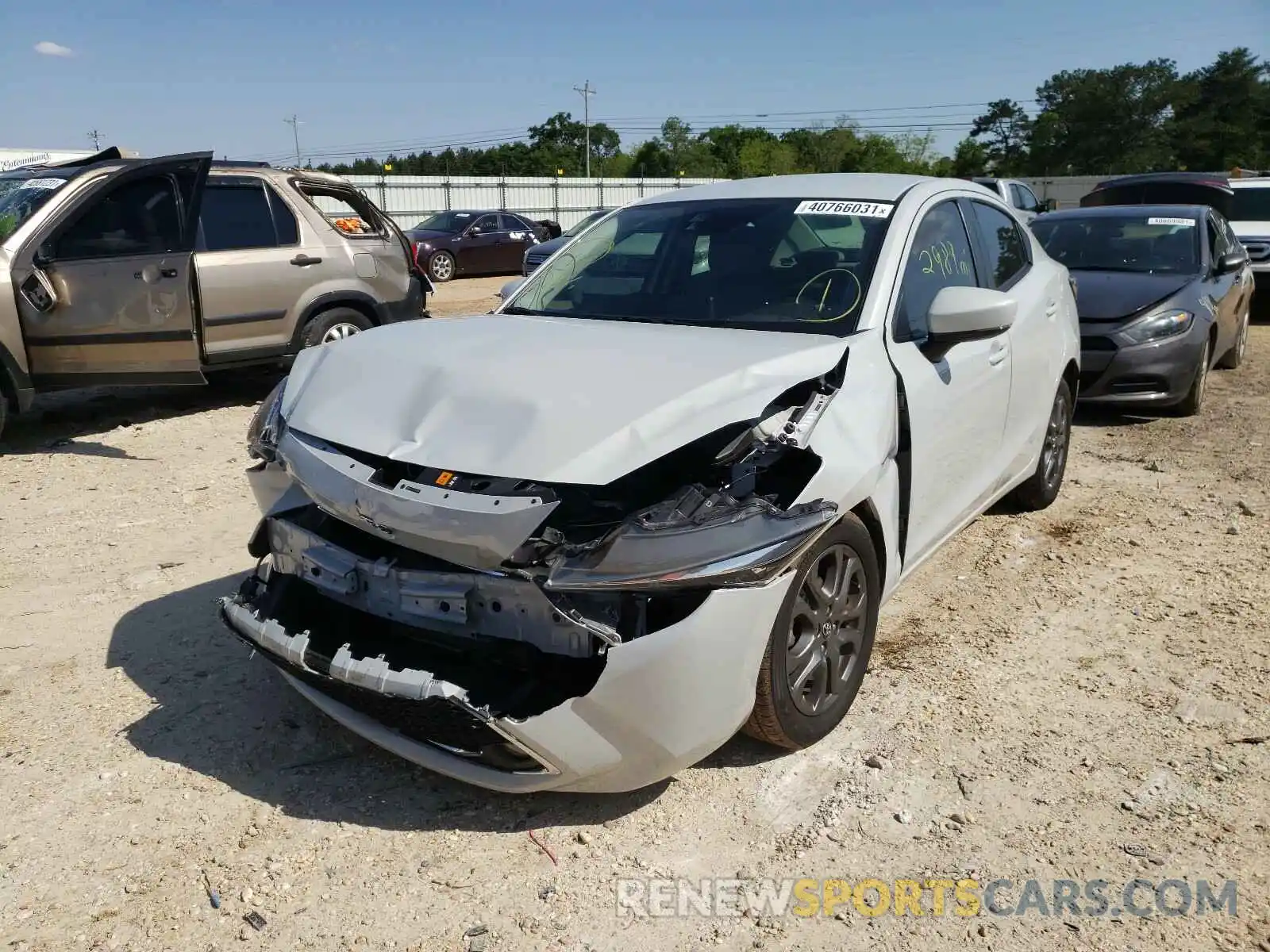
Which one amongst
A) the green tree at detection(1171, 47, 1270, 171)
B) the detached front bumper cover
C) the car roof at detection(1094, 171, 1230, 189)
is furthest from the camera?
the green tree at detection(1171, 47, 1270, 171)

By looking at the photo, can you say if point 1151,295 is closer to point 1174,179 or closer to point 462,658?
point 462,658

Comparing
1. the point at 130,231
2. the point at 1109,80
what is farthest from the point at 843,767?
the point at 1109,80

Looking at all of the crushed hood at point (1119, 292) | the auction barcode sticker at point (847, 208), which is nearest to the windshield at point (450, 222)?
the crushed hood at point (1119, 292)

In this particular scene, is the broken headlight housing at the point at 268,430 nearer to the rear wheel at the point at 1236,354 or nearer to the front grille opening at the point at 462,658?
the front grille opening at the point at 462,658

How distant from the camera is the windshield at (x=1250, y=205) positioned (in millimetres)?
13609

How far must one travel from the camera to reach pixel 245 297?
24.8 feet

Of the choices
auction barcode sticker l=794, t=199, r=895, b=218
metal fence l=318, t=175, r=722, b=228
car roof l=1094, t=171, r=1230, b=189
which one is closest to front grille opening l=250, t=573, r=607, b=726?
auction barcode sticker l=794, t=199, r=895, b=218

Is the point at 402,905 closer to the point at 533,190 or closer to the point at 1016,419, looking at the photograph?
the point at 1016,419

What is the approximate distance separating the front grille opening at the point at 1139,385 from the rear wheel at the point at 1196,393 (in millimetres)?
309

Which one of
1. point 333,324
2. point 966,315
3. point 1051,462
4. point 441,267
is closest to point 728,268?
point 966,315

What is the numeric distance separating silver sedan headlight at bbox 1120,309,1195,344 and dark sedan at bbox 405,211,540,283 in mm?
16031

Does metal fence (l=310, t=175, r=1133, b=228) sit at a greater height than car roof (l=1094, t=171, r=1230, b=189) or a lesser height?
lesser

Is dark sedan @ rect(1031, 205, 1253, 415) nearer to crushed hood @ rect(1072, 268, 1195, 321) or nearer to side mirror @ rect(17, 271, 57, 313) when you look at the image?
crushed hood @ rect(1072, 268, 1195, 321)

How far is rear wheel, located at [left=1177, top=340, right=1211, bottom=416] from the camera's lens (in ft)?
24.6
